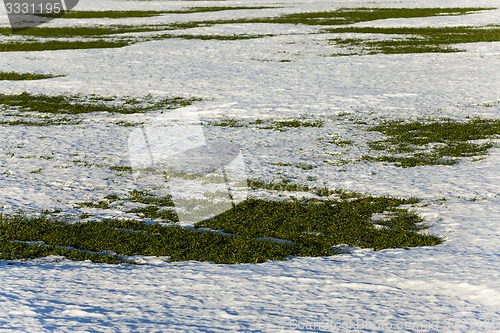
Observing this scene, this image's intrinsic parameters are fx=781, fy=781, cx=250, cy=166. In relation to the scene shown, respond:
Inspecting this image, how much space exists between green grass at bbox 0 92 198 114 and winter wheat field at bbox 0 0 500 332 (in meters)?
0.09

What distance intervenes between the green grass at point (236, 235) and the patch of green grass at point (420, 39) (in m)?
20.1

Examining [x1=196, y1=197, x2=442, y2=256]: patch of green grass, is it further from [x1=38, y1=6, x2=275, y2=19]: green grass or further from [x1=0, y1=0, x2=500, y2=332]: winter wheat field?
[x1=38, y1=6, x2=275, y2=19]: green grass

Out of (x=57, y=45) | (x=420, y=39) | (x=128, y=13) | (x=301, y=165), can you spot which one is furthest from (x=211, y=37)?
(x=301, y=165)

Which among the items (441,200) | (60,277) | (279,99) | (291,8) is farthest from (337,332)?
(291,8)

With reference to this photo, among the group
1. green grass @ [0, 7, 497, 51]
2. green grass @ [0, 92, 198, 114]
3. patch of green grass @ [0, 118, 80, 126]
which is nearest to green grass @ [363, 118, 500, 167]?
green grass @ [0, 92, 198, 114]

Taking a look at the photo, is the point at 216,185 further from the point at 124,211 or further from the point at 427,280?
the point at 427,280

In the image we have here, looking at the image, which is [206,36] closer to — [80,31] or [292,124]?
[80,31]

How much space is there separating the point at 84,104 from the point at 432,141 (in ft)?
32.3

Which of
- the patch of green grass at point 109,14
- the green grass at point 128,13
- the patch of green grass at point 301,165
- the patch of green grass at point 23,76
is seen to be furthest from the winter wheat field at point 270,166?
the green grass at point 128,13

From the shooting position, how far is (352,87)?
23.0 meters

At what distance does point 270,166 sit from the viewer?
1466 cm

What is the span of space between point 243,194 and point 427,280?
4488 mm

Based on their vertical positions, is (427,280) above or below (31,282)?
below

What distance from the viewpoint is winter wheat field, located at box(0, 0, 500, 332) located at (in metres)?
8.28
